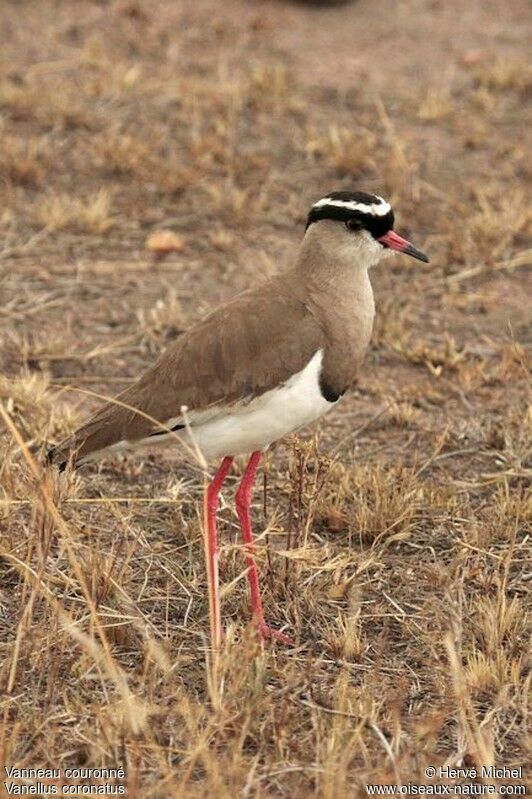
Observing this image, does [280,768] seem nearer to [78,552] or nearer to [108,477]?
[78,552]

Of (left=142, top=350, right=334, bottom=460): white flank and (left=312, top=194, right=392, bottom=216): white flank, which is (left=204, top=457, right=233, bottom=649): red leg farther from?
(left=312, top=194, right=392, bottom=216): white flank

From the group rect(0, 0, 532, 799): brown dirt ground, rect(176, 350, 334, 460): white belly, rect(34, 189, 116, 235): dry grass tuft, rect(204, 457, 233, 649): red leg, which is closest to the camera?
rect(0, 0, 532, 799): brown dirt ground

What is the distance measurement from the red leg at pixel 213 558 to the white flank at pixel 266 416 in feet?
0.55

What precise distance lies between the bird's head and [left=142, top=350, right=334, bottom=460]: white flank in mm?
493

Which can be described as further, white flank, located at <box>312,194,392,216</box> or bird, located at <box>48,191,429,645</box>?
white flank, located at <box>312,194,392,216</box>

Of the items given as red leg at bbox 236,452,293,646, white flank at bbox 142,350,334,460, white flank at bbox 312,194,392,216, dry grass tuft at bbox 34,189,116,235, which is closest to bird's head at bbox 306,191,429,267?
white flank at bbox 312,194,392,216

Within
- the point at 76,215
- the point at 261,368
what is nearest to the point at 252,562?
the point at 261,368

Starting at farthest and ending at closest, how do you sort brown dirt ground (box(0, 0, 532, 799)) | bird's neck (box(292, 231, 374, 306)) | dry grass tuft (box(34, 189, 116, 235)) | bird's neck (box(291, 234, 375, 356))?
1. dry grass tuft (box(34, 189, 116, 235))
2. bird's neck (box(292, 231, 374, 306))
3. bird's neck (box(291, 234, 375, 356))
4. brown dirt ground (box(0, 0, 532, 799))

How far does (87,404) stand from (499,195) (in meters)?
2.97

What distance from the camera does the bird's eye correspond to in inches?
169

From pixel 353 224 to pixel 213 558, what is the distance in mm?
1173

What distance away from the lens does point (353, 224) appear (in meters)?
4.30

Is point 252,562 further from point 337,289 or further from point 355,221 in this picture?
point 355,221

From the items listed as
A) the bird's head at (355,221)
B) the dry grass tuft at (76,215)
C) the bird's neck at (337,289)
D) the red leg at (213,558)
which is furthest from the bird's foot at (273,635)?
the dry grass tuft at (76,215)
